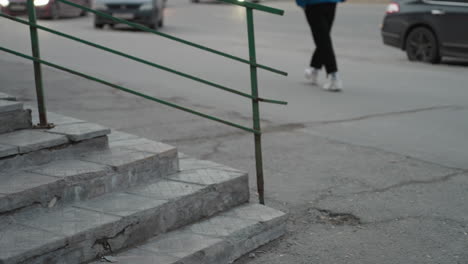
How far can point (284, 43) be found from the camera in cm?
1684

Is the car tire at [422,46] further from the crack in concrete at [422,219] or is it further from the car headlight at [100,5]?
the car headlight at [100,5]

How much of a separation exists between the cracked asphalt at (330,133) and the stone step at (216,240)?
0.30ft

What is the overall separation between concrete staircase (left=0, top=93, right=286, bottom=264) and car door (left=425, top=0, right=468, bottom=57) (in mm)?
8706

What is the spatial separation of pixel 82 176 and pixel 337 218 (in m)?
1.66

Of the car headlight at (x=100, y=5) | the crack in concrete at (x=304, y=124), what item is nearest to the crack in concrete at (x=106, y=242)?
the crack in concrete at (x=304, y=124)

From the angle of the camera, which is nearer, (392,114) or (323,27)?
(392,114)

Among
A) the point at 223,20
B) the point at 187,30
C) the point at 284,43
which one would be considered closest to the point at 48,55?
the point at 284,43

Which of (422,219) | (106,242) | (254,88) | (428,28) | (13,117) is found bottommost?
(422,219)

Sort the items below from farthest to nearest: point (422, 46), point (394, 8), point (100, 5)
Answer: point (100, 5)
point (394, 8)
point (422, 46)

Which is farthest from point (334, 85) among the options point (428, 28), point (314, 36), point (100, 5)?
point (100, 5)

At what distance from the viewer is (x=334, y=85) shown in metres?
9.80

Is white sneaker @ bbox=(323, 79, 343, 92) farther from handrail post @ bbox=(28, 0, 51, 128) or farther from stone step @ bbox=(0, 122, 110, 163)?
handrail post @ bbox=(28, 0, 51, 128)

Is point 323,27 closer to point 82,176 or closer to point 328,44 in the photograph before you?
point 328,44

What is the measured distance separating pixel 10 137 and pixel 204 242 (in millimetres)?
1279
